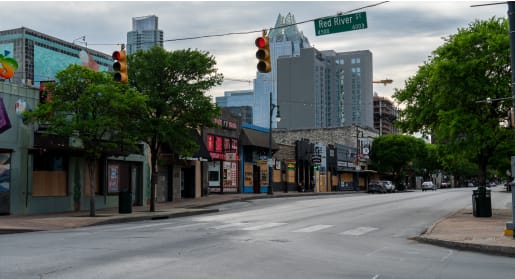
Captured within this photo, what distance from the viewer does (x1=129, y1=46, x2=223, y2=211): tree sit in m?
28.2

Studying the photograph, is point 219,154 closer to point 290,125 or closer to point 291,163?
point 291,163

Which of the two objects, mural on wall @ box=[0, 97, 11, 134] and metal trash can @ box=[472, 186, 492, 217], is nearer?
metal trash can @ box=[472, 186, 492, 217]

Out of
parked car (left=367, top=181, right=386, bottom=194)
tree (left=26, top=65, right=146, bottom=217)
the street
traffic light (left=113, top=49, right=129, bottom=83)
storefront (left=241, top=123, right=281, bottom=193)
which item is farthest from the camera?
parked car (left=367, top=181, right=386, bottom=194)

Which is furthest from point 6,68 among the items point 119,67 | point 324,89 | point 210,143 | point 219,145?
point 324,89

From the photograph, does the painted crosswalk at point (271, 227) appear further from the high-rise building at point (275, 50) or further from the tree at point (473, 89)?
the tree at point (473, 89)

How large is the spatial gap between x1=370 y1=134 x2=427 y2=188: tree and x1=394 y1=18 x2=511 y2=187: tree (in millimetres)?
59637

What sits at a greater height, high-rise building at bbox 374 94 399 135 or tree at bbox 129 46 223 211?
high-rise building at bbox 374 94 399 135

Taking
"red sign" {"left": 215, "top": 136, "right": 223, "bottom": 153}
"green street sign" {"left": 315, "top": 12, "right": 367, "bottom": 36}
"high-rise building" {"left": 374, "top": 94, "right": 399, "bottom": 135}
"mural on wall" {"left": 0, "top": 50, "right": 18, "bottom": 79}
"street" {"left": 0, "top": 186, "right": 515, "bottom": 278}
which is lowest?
"street" {"left": 0, "top": 186, "right": 515, "bottom": 278}

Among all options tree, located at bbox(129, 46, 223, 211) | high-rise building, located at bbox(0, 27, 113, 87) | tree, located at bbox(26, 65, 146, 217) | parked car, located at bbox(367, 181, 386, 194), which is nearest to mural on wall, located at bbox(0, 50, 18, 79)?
tree, located at bbox(26, 65, 146, 217)

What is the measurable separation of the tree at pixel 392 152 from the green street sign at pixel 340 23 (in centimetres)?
7141

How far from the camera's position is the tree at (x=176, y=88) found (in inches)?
1110

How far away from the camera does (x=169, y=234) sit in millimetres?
15906

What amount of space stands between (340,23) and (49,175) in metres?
16.7

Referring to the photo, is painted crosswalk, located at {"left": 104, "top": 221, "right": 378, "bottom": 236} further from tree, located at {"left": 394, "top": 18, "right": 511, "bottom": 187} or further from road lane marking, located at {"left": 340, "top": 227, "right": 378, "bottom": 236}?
tree, located at {"left": 394, "top": 18, "right": 511, "bottom": 187}
